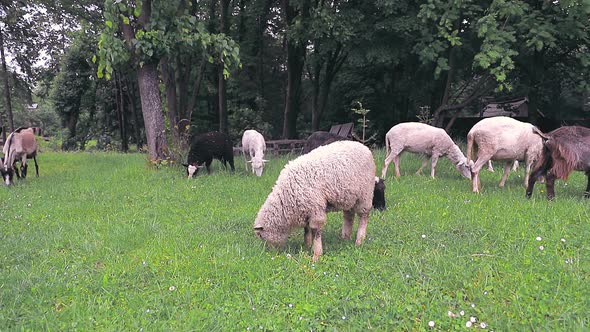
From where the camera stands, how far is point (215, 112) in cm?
2702

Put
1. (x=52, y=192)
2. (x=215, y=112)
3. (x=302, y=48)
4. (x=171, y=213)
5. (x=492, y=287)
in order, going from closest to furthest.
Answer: (x=492, y=287)
(x=171, y=213)
(x=52, y=192)
(x=302, y=48)
(x=215, y=112)

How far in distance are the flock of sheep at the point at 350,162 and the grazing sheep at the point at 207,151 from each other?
0.03 meters

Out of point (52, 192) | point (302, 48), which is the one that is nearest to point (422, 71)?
point (302, 48)

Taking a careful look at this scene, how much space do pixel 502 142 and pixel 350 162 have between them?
4.72 m

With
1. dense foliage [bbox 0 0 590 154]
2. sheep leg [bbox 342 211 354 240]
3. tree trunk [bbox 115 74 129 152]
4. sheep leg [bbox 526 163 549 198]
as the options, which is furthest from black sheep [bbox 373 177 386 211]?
tree trunk [bbox 115 74 129 152]

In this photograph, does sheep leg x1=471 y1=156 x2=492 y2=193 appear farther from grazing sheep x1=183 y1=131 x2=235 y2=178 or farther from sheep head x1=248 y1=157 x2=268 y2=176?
grazing sheep x1=183 y1=131 x2=235 y2=178

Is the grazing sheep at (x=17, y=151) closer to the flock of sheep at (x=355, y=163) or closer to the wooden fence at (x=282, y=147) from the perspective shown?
the flock of sheep at (x=355, y=163)

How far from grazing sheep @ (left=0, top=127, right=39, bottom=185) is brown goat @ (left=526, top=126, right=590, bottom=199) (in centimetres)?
1233

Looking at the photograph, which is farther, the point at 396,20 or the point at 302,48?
the point at 302,48

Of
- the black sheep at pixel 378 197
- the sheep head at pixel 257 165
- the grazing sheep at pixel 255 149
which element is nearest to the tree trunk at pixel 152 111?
the grazing sheep at pixel 255 149

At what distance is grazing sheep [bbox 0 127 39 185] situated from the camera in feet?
36.1

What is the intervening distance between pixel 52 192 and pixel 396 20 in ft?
39.5

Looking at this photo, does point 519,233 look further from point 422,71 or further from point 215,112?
point 215,112

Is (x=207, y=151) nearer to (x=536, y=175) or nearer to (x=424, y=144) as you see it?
(x=424, y=144)
